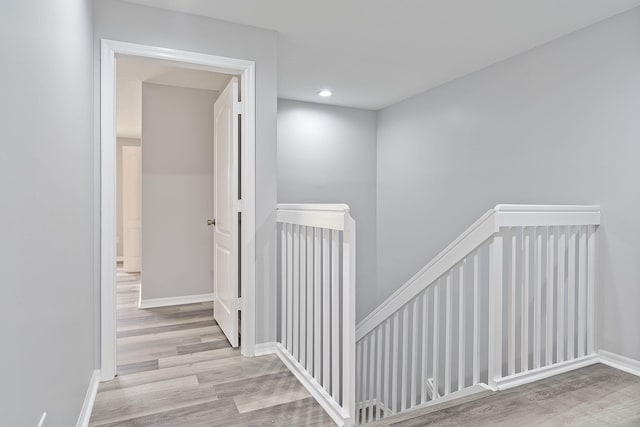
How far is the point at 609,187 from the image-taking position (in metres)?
2.51

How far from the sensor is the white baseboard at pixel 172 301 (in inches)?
156

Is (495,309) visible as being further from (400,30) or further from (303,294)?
(400,30)

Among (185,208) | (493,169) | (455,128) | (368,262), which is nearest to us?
(493,169)

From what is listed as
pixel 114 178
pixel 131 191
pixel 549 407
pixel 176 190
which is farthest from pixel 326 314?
pixel 131 191

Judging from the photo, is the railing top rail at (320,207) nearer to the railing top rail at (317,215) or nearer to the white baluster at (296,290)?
the railing top rail at (317,215)

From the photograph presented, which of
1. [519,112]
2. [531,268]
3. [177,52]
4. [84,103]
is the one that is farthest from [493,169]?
[84,103]

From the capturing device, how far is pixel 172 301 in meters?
4.07

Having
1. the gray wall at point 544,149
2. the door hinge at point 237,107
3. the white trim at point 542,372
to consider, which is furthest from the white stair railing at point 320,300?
the gray wall at point 544,149

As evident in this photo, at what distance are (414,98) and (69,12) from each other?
360 cm

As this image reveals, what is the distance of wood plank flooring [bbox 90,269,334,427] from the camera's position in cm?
188

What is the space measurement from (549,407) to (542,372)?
41 centimetres

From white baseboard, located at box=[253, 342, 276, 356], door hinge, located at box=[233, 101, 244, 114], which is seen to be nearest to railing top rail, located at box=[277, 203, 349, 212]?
door hinge, located at box=[233, 101, 244, 114]

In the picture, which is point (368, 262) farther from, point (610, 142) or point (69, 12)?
point (69, 12)

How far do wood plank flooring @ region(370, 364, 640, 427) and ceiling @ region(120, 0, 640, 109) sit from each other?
2.25m
